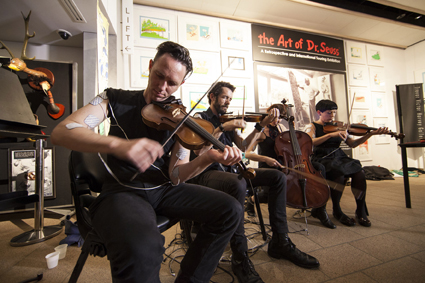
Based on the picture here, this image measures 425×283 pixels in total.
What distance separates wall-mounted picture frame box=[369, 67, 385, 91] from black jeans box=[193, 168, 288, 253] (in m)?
4.75

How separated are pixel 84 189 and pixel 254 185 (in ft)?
3.80

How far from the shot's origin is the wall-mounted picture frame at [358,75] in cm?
449

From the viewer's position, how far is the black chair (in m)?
0.80

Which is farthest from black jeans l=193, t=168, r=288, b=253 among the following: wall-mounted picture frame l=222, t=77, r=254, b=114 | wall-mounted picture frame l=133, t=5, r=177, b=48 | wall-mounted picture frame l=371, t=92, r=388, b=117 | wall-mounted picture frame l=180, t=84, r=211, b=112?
wall-mounted picture frame l=371, t=92, r=388, b=117

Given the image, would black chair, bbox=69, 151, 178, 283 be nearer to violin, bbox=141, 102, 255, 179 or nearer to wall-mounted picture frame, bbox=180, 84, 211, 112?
violin, bbox=141, 102, 255, 179

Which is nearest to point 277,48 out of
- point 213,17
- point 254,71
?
point 254,71

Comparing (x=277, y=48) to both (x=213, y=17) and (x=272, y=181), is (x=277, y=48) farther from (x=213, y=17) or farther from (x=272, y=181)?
(x=272, y=181)

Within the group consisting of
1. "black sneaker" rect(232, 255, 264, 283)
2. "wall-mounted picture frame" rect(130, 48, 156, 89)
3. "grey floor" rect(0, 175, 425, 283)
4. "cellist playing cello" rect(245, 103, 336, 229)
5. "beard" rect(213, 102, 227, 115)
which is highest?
"wall-mounted picture frame" rect(130, 48, 156, 89)

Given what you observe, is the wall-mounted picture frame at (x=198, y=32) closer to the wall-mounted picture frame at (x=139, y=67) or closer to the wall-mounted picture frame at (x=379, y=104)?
the wall-mounted picture frame at (x=139, y=67)

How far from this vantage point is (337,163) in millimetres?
2059

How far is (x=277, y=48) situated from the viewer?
13.0 feet

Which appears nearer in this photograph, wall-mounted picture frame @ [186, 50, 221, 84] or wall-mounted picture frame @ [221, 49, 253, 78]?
wall-mounted picture frame @ [186, 50, 221, 84]

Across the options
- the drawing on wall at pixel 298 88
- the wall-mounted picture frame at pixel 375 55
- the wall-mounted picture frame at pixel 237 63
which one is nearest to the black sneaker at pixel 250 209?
the drawing on wall at pixel 298 88

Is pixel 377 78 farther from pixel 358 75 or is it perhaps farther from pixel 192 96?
pixel 192 96
